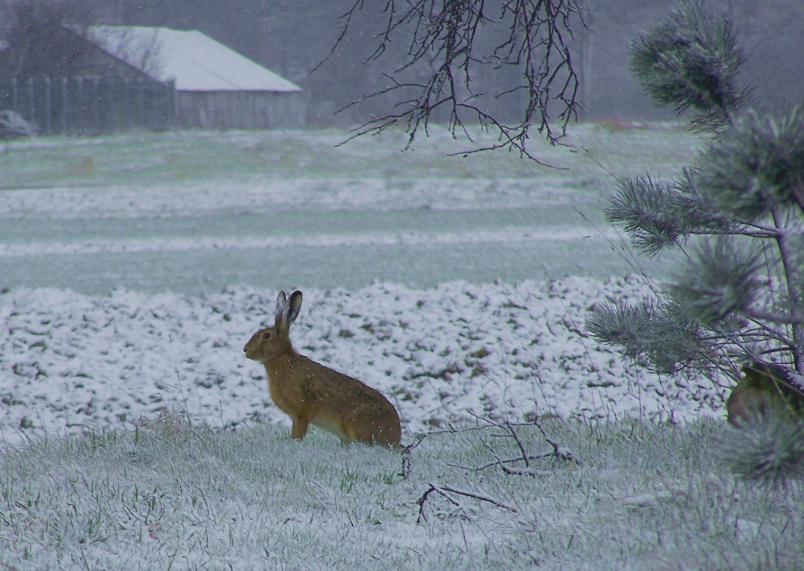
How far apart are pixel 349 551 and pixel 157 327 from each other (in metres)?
6.69

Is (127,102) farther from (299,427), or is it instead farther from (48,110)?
(299,427)

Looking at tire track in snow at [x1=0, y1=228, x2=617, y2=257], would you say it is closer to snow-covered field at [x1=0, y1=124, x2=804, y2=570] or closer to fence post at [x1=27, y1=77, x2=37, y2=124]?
snow-covered field at [x1=0, y1=124, x2=804, y2=570]

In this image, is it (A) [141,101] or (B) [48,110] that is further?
(A) [141,101]

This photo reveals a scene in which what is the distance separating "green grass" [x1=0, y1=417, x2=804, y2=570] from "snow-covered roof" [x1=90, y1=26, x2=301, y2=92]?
88.7 ft

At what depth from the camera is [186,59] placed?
33594mm

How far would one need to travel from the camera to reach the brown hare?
17.4 ft

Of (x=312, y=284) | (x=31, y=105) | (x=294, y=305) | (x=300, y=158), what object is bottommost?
(x=312, y=284)

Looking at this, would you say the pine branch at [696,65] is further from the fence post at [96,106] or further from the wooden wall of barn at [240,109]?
the wooden wall of barn at [240,109]

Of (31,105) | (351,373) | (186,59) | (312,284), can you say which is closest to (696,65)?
(351,373)

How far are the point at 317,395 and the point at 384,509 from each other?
1.24 meters

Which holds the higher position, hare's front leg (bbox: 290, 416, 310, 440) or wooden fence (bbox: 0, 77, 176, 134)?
wooden fence (bbox: 0, 77, 176, 134)

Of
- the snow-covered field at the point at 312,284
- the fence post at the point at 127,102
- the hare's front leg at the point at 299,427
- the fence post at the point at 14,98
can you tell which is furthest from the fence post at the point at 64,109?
the hare's front leg at the point at 299,427

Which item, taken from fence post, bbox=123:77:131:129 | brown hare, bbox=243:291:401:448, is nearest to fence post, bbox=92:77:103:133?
fence post, bbox=123:77:131:129

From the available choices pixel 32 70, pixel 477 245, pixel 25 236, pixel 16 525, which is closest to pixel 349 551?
pixel 16 525
